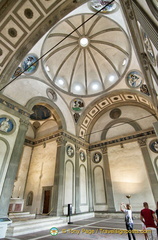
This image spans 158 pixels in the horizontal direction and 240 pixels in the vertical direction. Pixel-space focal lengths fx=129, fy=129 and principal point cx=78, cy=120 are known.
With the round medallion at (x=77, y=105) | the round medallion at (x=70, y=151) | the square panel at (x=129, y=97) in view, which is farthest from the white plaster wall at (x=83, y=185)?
the square panel at (x=129, y=97)

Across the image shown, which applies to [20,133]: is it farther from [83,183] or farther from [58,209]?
[83,183]

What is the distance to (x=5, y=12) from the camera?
539cm

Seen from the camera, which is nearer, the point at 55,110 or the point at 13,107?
the point at 13,107

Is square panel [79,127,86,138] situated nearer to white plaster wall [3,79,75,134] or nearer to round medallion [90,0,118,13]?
white plaster wall [3,79,75,134]

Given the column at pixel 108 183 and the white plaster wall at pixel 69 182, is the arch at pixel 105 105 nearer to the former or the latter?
the column at pixel 108 183

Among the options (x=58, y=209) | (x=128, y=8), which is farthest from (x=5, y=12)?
(x=58, y=209)

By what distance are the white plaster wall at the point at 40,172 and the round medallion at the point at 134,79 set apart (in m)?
9.31

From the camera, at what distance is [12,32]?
611 centimetres

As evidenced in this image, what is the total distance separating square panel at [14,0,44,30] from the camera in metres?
5.70

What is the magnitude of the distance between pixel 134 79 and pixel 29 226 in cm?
1323

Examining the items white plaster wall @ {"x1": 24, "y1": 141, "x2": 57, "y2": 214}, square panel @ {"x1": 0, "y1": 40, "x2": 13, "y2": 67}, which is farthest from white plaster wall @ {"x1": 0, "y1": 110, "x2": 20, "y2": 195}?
white plaster wall @ {"x1": 24, "y1": 141, "x2": 57, "y2": 214}

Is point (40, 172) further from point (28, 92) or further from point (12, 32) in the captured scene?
point (12, 32)

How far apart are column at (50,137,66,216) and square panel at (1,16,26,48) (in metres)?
8.16

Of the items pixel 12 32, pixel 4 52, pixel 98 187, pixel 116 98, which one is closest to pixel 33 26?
pixel 12 32
